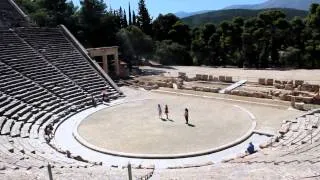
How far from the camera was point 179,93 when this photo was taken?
31.5m

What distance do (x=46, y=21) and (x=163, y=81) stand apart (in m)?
15.1

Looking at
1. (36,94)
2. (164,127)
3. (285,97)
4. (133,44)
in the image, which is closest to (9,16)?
(133,44)

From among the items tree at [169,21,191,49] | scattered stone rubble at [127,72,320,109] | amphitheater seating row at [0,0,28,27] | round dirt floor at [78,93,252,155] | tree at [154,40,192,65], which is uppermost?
amphitheater seating row at [0,0,28,27]

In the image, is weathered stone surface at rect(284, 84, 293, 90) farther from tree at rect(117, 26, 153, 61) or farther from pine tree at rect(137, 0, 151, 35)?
pine tree at rect(137, 0, 151, 35)

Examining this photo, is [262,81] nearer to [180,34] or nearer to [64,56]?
[64,56]

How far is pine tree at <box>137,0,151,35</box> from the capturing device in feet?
214

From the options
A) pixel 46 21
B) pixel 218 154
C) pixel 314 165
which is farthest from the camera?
pixel 46 21

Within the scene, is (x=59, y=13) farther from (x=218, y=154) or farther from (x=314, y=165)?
(x=314, y=165)

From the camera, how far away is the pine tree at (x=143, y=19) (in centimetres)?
6531

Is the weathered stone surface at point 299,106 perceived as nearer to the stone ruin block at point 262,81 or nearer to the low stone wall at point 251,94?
the low stone wall at point 251,94

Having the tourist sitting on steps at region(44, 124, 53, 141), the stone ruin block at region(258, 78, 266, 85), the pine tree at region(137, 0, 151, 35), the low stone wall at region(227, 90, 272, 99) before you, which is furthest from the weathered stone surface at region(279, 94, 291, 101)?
the pine tree at region(137, 0, 151, 35)

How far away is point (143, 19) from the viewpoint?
66812 mm

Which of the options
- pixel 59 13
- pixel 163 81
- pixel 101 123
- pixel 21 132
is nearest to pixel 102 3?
pixel 59 13

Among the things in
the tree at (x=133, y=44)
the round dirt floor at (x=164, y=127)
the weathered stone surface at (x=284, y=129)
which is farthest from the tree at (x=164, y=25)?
the weathered stone surface at (x=284, y=129)
